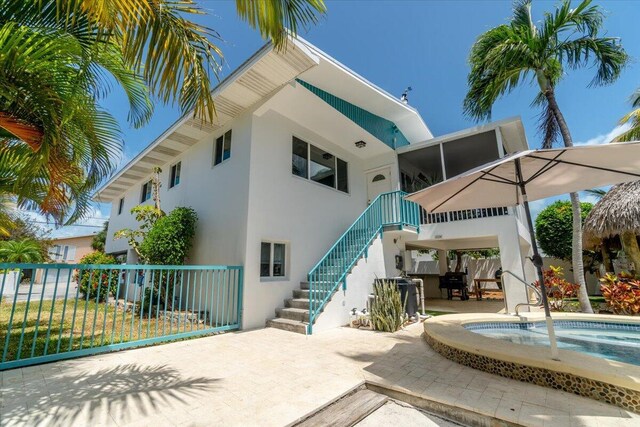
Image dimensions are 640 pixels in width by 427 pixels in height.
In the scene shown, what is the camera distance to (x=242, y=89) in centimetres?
670

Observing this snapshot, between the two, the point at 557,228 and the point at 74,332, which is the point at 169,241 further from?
the point at 557,228

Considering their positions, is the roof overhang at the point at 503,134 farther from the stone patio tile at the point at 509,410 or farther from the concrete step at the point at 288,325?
the stone patio tile at the point at 509,410

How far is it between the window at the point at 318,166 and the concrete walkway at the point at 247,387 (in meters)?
5.25

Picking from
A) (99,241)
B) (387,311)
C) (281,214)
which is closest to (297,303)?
(387,311)

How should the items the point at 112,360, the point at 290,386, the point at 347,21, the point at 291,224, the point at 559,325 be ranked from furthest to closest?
the point at 347,21, the point at 291,224, the point at 559,325, the point at 112,360, the point at 290,386

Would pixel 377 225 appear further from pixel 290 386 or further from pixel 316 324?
pixel 290 386

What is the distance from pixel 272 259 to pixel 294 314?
155cm

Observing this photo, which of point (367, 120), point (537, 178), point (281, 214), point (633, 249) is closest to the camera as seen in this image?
point (537, 178)

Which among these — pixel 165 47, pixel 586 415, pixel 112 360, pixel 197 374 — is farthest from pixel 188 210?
pixel 586 415

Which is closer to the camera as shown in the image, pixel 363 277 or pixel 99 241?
pixel 363 277

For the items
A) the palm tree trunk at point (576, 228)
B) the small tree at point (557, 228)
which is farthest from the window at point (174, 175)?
the small tree at point (557, 228)

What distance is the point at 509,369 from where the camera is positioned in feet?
10.8

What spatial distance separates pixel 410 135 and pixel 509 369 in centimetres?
1042

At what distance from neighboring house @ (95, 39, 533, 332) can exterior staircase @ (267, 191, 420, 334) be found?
35mm
